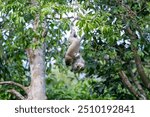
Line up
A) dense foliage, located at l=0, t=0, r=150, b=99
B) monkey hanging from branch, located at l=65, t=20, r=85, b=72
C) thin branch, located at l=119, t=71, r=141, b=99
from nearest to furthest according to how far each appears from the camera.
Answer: dense foliage, located at l=0, t=0, r=150, b=99 < monkey hanging from branch, located at l=65, t=20, r=85, b=72 < thin branch, located at l=119, t=71, r=141, b=99

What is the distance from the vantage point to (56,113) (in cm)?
539

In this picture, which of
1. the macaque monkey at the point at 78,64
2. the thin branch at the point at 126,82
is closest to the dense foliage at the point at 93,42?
the thin branch at the point at 126,82

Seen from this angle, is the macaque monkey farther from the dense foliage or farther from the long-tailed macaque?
the dense foliage

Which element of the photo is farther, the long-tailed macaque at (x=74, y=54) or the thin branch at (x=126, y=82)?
the thin branch at (x=126, y=82)

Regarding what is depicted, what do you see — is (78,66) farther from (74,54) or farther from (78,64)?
(74,54)

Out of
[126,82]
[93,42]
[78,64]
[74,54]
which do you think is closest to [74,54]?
[74,54]

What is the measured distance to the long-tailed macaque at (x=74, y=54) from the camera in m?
5.89

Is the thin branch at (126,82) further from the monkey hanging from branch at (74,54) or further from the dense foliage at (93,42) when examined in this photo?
the monkey hanging from branch at (74,54)

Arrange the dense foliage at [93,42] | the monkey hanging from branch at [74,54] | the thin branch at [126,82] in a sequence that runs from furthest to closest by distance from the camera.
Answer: the thin branch at [126,82] → the monkey hanging from branch at [74,54] → the dense foliage at [93,42]

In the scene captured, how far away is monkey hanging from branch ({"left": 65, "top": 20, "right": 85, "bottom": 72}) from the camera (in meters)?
5.89

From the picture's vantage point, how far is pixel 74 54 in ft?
19.4

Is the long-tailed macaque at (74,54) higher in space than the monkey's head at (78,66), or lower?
higher

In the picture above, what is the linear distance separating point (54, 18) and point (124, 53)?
1705 mm

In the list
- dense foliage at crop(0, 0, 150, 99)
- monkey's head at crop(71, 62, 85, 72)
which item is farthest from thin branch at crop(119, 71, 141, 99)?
monkey's head at crop(71, 62, 85, 72)
